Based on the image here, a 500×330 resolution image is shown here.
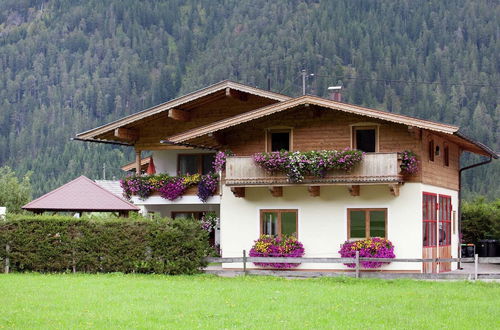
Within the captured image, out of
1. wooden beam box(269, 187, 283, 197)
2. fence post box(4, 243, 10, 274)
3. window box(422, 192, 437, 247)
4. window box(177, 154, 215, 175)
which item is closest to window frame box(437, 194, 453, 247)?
window box(422, 192, 437, 247)

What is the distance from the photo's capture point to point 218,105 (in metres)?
43.6

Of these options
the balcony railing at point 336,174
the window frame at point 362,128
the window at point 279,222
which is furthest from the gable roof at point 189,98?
the window at point 279,222

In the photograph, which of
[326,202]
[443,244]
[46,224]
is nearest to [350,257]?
[326,202]

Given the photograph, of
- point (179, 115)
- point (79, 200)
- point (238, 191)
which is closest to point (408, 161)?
point (238, 191)

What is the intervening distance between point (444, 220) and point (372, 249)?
→ 225 inches

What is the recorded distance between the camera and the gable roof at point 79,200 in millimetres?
38812

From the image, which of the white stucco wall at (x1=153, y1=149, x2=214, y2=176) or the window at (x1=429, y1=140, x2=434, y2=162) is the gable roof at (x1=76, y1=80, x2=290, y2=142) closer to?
the white stucco wall at (x1=153, y1=149, x2=214, y2=176)

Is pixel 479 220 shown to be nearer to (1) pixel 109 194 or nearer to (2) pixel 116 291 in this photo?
(1) pixel 109 194

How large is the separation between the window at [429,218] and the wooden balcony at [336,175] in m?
1.98

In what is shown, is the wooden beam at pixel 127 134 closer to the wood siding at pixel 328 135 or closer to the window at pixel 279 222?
the wood siding at pixel 328 135

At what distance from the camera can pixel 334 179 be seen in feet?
113

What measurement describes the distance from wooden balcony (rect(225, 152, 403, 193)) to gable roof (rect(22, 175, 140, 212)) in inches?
236

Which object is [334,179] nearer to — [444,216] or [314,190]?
[314,190]

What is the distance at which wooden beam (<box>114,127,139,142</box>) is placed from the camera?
145 feet
